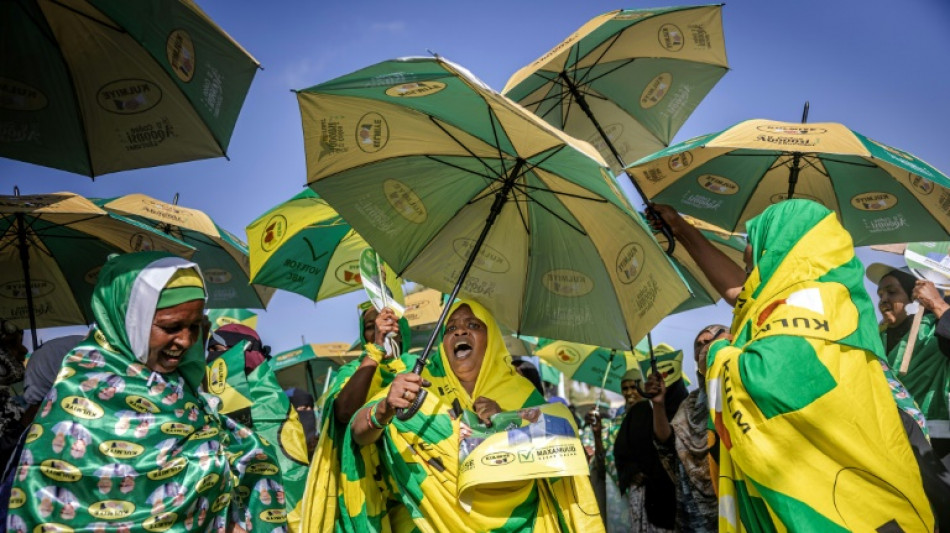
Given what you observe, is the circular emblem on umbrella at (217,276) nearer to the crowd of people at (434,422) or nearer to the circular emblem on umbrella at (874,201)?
the crowd of people at (434,422)

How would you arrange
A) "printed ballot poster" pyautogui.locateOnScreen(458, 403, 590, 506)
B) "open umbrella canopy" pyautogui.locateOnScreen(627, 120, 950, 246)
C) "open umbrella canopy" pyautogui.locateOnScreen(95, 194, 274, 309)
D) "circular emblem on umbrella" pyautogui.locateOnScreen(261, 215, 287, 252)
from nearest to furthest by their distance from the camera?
"printed ballot poster" pyautogui.locateOnScreen(458, 403, 590, 506) → "open umbrella canopy" pyautogui.locateOnScreen(627, 120, 950, 246) → "circular emblem on umbrella" pyautogui.locateOnScreen(261, 215, 287, 252) → "open umbrella canopy" pyautogui.locateOnScreen(95, 194, 274, 309)

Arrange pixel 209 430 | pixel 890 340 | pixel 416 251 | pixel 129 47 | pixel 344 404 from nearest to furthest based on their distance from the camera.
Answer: pixel 209 430 < pixel 129 47 < pixel 344 404 < pixel 416 251 < pixel 890 340

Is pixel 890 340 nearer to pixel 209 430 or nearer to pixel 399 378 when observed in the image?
pixel 399 378

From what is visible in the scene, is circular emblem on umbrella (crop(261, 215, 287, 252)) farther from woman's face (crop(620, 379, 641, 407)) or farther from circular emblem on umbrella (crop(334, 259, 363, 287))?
woman's face (crop(620, 379, 641, 407))

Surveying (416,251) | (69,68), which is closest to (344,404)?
(416,251)

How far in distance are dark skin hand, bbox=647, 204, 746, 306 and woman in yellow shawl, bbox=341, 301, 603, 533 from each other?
1.37 metres

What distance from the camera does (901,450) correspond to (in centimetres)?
279

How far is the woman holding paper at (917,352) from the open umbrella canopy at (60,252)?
5609 millimetres

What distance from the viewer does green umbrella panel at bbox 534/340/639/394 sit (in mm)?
10203

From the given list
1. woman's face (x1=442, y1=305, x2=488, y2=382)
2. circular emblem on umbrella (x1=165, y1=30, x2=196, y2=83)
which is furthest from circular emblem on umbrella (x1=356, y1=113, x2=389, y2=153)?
woman's face (x1=442, y1=305, x2=488, y2=382)

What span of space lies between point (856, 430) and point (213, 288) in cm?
672

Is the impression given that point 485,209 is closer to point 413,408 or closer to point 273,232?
point 413,408

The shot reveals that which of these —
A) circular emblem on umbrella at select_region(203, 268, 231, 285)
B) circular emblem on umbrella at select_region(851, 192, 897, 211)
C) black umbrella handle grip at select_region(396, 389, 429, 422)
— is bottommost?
black umbrella handle grip at select_region(396, 389, 429, 422)

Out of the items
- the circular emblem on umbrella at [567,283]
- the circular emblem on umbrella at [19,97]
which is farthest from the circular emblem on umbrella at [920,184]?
the circular emblem on umbrella at [19,97]
